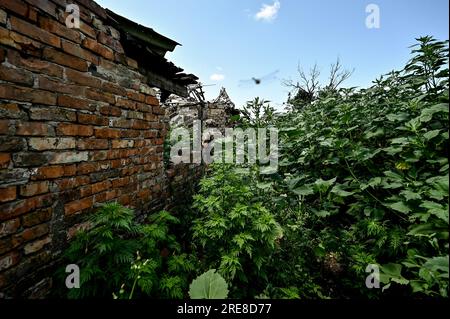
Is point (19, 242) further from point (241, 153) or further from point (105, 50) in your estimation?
point (241, 153)

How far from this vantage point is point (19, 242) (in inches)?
60.5

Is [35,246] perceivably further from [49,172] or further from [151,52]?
[151,52]

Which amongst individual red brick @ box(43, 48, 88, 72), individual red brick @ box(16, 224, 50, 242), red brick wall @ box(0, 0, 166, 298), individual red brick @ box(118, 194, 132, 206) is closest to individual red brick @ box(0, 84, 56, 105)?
red brick wall @ box(0, 0, 166, 298)

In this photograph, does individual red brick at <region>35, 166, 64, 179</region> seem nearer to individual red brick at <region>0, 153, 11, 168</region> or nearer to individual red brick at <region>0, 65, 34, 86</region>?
individual red brick at <region>0, 153, 11, 168</region>

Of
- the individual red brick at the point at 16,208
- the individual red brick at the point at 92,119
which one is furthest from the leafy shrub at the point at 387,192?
the individual red brick at the point at 16,208

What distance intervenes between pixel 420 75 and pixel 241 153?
2262 millimetres

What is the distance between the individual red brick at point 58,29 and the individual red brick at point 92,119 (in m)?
0.61

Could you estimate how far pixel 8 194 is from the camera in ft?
4.80

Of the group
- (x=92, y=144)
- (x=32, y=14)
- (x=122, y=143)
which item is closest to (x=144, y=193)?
(x=122, y=143)

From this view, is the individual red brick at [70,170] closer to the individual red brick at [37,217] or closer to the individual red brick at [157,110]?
the individual red brick at [37,217]

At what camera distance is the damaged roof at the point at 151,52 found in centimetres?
242

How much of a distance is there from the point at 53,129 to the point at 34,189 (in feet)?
1.49

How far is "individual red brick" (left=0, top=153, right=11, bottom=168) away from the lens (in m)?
1.43
